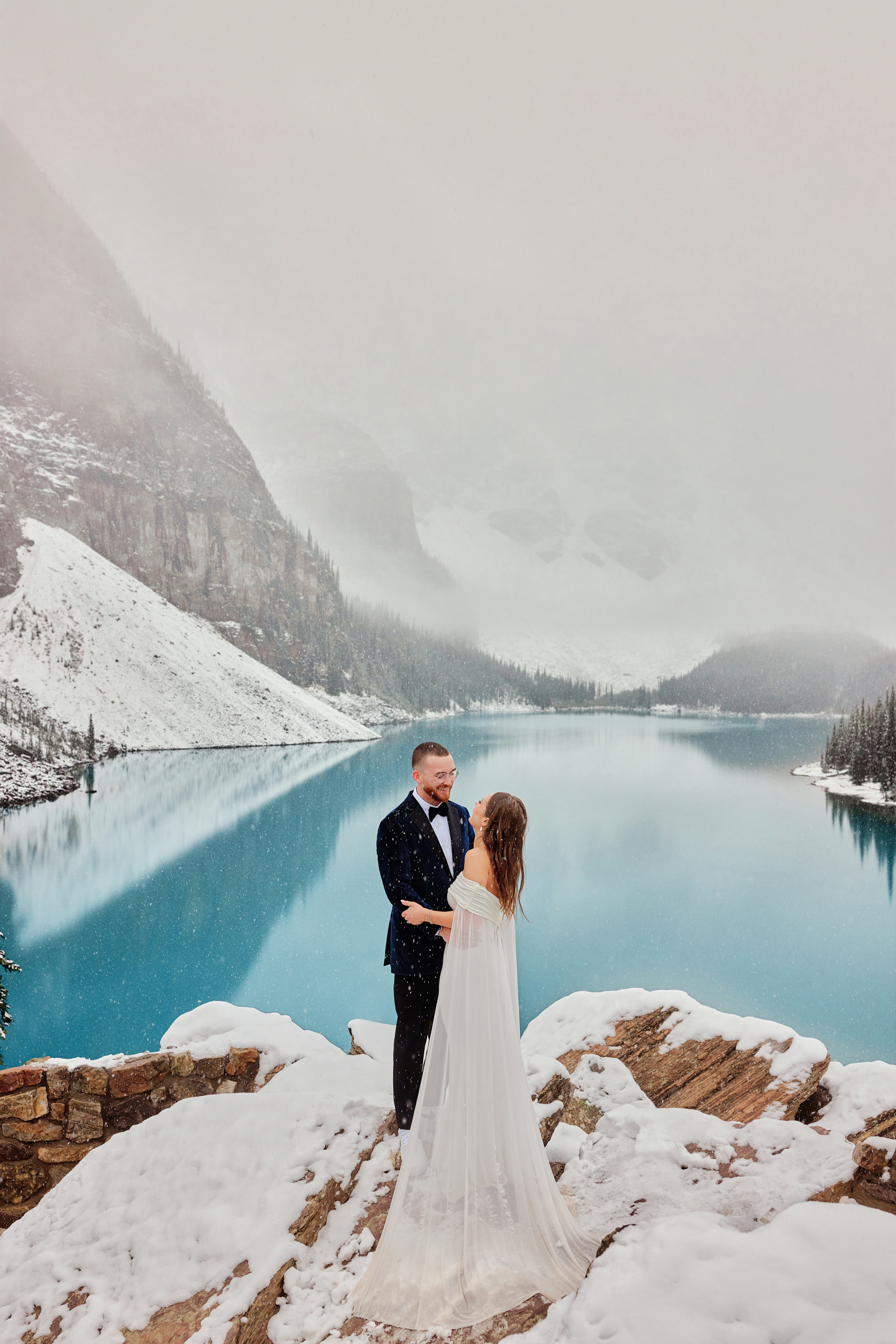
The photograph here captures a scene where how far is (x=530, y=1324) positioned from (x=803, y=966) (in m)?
19.2


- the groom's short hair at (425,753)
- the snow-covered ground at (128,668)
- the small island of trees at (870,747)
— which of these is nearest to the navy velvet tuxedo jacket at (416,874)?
the groom's short hair at (425,753)

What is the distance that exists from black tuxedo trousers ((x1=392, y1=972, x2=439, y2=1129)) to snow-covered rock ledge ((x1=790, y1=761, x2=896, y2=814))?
4105cm

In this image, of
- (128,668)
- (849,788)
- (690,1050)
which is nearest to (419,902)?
Answer: (690,1050)

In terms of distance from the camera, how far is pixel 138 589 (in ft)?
183

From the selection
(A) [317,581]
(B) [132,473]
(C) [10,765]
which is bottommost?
(C) [10,765]

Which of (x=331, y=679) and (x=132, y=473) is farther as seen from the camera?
(x=132, y=473)

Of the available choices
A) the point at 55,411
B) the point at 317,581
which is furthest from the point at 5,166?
Result: the point at 317,581

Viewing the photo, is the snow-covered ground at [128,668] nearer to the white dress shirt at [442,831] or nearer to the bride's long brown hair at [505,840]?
the white dress shirt at [442,831]

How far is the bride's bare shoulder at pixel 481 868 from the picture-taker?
2.90 m

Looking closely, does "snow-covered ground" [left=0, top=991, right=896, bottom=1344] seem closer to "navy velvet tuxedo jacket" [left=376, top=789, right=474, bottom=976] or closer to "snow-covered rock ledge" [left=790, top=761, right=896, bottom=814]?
"navy velvet tuxedo jacket" [left=376, top=789, right=474, bottom=976]

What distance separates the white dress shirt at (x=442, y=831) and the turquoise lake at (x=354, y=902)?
41.2ft

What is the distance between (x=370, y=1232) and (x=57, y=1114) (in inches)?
115

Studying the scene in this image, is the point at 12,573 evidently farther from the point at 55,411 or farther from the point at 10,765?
the point at 55,411

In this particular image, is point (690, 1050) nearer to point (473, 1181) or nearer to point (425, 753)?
point (473, 1181)
